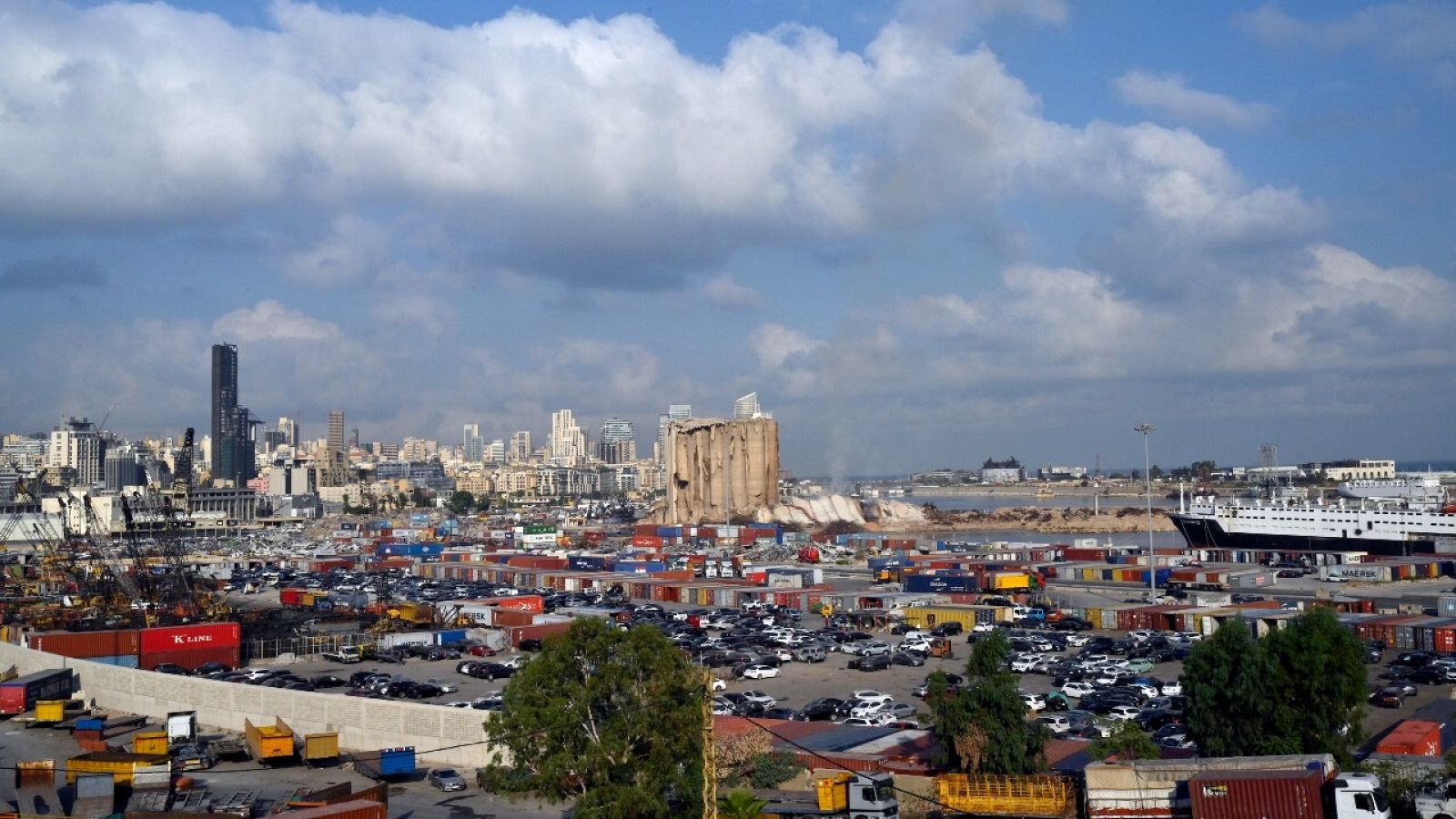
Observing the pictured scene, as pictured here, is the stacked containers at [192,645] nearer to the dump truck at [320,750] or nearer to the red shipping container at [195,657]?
the red shipping container at [195,657]

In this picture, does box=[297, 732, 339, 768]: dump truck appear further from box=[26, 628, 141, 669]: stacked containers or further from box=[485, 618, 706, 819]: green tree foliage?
box=[26, 628, 141, 669]: stacked containers

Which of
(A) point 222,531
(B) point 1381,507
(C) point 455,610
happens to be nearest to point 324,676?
(C) point 455,610

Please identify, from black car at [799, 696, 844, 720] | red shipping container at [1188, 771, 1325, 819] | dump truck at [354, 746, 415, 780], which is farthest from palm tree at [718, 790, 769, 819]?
black car at [799, 696, 844, 720]

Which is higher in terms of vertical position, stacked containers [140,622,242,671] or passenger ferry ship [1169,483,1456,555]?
passenger ferry ship [1169,483,1456,555]

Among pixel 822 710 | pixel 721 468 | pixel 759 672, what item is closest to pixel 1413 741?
pixel 822 710

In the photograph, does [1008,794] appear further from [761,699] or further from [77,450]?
[77,450]

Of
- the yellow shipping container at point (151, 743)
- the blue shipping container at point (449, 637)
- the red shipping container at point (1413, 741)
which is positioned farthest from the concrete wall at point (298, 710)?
the red shipping container at point (1413, 741)
